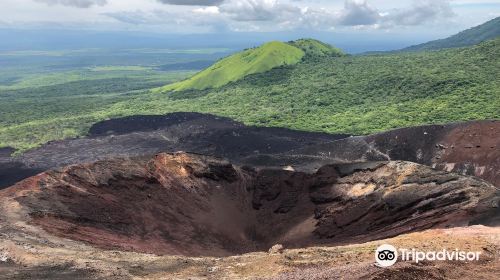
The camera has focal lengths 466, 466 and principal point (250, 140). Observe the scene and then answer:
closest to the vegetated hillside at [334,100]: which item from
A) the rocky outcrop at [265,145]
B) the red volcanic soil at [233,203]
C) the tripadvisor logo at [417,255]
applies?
the rocky outcrop at [265,145]

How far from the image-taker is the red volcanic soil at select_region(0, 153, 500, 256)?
34938mm

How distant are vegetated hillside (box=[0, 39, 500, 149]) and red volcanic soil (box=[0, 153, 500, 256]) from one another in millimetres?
57176

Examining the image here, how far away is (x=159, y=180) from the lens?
4669 centimetres

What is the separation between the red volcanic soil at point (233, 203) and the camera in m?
34.9

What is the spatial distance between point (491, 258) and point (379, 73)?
130 metres

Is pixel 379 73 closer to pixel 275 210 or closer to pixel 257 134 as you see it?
pixel 257 134

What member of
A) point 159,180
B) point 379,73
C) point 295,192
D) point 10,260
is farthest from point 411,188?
point 379,73

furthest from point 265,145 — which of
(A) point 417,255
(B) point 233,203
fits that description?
(A) point 417,255

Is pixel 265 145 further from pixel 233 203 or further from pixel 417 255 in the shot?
pixel 417 255

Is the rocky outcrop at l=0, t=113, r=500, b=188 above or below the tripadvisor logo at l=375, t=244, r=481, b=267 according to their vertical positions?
below

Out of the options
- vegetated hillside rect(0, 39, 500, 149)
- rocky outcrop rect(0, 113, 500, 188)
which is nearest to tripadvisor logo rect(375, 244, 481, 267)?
rocky outcrop rect(0, 113, 500, 188)

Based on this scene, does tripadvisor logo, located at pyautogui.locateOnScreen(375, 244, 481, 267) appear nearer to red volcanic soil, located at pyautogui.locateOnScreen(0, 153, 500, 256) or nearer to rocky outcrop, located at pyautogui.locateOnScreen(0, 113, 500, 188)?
red volcanic soil, located at pyautogui.locateOnScreen(0, 153, 500, 256)

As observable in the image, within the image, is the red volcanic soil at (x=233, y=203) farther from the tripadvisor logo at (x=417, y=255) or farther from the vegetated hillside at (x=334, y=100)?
the vegetated hillside at (x=334, y=100)

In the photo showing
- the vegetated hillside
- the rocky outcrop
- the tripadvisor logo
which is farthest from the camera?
the vegetated hillside
